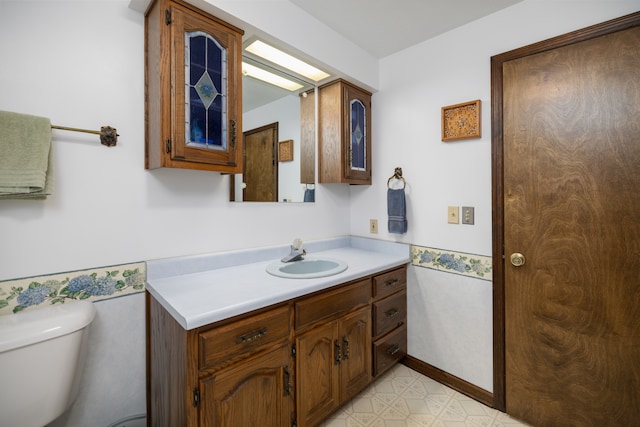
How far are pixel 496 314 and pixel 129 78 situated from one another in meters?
2.30

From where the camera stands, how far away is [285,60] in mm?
1828

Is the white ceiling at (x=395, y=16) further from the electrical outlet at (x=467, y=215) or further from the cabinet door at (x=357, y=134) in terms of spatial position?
the electrical outlet at (x=467, y=215)

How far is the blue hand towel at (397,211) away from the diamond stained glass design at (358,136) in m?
0.32

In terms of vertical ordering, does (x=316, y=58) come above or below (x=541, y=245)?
above

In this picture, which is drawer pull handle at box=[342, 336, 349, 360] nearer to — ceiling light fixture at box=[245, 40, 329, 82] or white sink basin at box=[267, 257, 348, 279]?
white sink basin at box=[267, 257, 348, 279]

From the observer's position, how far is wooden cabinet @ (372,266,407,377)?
1778mm

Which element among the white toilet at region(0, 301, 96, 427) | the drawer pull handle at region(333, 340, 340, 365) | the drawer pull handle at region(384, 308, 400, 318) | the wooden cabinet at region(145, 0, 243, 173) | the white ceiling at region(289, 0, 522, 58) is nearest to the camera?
the white toilet at region(0, 301, 96, 427)

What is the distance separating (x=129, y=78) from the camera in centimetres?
132

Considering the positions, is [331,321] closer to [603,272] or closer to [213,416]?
[213,416]

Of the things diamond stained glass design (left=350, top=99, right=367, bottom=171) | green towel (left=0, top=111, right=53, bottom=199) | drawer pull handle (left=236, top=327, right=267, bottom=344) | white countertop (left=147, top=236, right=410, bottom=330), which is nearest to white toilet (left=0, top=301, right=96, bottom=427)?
white countertop (left=147, top=236, right=410, bottom=330)

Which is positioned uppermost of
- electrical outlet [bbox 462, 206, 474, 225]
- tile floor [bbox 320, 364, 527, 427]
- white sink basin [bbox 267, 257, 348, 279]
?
electrical outlet [bbox 462, 206, 474, 225]

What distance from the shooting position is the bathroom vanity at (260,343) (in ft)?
3.36

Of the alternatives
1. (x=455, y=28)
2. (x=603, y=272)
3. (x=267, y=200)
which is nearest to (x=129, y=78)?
(x=267, y=200)

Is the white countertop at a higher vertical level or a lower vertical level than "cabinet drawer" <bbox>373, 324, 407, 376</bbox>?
higher
